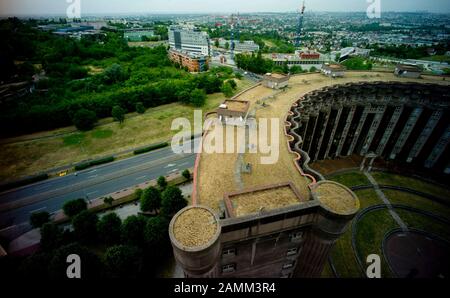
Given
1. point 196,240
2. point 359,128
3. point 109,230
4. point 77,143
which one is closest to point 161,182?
point 109,230

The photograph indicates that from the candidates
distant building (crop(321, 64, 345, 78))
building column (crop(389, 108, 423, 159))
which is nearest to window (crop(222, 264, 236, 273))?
building column (crop(389, 108, 423, 159))

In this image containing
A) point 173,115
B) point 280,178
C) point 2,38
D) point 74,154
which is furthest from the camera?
point 2,38

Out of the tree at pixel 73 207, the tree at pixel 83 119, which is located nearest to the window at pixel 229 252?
the tree at pixel 73 207

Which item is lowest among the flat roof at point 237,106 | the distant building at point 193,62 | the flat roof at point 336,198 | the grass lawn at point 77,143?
the grass lawn at point 77,143

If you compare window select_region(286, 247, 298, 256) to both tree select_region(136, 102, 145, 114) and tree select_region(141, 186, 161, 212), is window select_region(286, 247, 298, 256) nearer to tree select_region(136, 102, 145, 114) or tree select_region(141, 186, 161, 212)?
tree select_region(141, 186, 161, 212)

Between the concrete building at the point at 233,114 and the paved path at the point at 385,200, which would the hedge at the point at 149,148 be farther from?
the paved path at the point at 385,200

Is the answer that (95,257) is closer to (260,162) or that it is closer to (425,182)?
(260,162)

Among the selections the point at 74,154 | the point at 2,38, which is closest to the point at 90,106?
the point at 74,154
